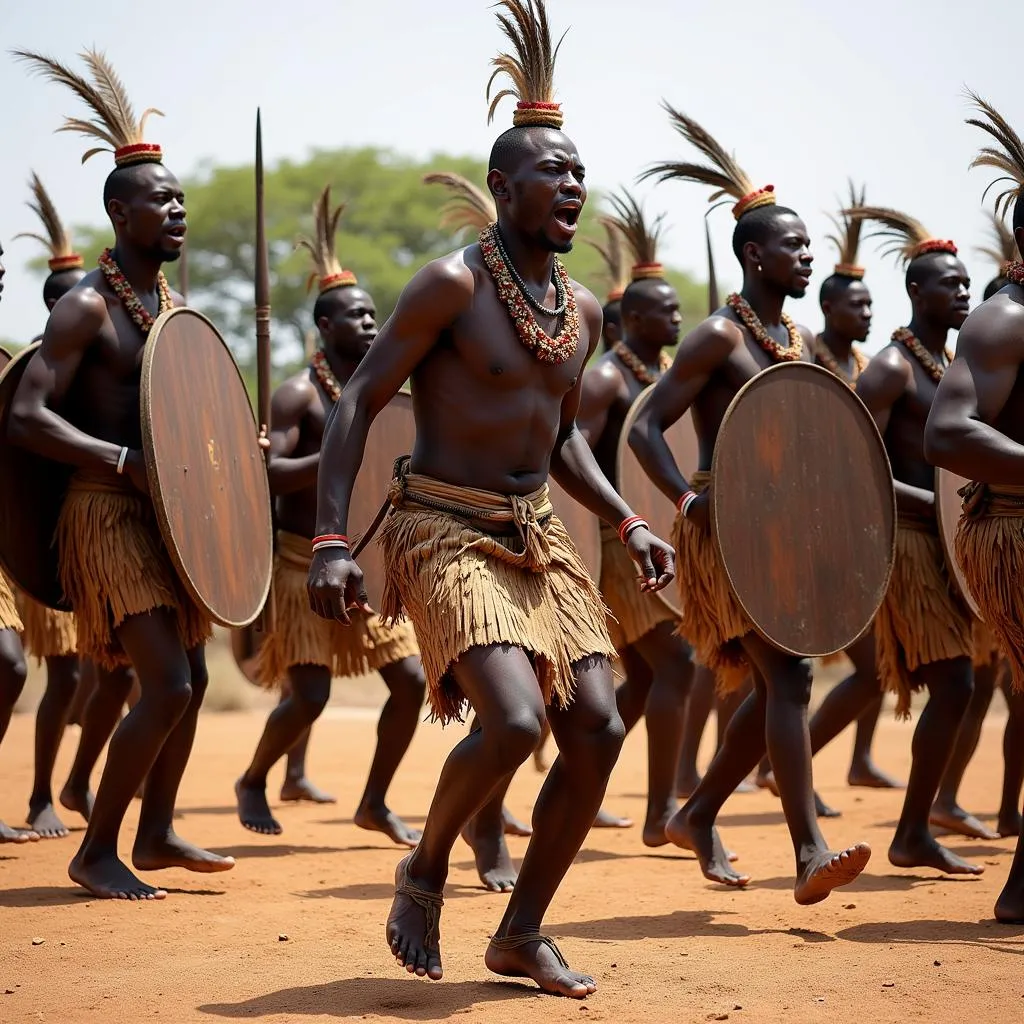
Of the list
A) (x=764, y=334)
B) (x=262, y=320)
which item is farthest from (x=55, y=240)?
(x=764, y=334)

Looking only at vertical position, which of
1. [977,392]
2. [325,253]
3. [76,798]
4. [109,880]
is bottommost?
[76,798]

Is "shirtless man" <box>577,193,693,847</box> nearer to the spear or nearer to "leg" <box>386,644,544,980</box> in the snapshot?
the spear

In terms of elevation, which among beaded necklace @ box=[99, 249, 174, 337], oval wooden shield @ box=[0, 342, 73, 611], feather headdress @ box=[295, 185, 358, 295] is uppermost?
feather headdress @ box=[295, 185, 358, 295]

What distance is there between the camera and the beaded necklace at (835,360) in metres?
7.18

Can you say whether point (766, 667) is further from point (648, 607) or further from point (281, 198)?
point (281, 198)

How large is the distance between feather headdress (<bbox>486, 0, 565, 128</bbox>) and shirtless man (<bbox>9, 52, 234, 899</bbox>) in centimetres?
175

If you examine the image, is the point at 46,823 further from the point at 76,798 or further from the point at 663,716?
the point at 663,716

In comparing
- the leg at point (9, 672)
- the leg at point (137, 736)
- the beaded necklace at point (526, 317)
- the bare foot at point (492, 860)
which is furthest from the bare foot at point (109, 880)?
the beaded necklace at point (526, 317)

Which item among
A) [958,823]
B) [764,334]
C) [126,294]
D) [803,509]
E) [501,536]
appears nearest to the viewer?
[501,536]

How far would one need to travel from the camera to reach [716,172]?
6.28 m

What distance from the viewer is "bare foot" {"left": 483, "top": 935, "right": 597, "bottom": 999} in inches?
161

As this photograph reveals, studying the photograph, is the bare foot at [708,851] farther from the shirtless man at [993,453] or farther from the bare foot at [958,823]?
the bare foot at [958,823]

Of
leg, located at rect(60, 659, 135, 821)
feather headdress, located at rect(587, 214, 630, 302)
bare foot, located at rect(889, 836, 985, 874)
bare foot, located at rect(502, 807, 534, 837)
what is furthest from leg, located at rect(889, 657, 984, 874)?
feather headdress, located at rect(587, 214, 630, 302)

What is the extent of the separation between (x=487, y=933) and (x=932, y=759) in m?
1.86
